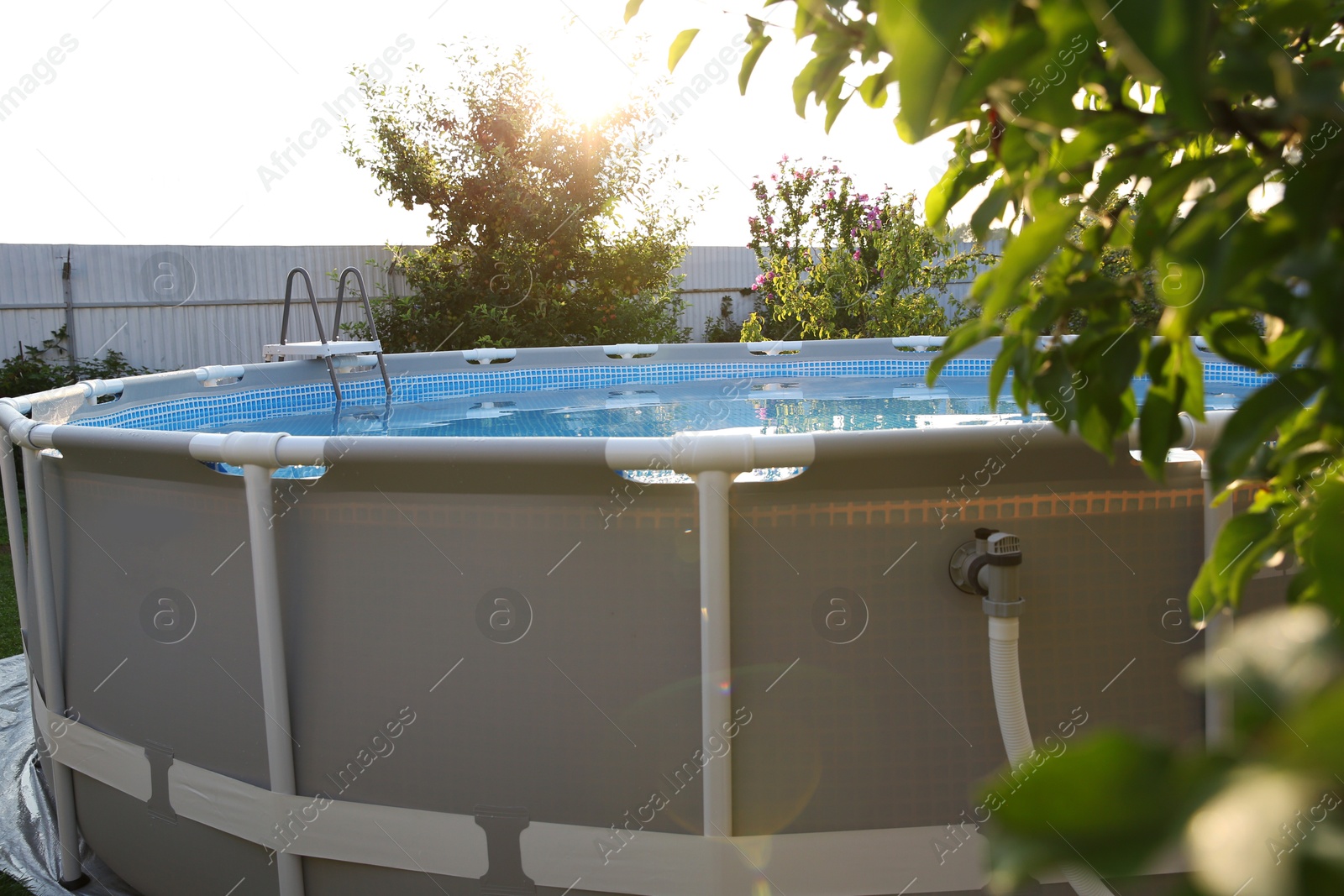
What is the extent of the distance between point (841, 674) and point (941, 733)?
255mm

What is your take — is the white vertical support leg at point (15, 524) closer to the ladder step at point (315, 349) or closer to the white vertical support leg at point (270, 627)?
the white vertical support leg at point (270, 627)

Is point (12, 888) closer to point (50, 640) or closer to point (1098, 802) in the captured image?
point (50, 640)

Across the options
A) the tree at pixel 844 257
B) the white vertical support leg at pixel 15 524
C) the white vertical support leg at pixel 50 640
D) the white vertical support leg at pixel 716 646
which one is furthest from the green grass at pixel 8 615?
the tree at pixel 844 257

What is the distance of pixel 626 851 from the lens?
2104mm

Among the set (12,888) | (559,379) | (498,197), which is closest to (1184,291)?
(12,888)

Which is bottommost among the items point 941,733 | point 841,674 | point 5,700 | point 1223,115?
point 5,700

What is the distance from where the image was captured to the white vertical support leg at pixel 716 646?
1973 mm

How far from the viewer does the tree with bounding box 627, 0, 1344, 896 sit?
301 mm

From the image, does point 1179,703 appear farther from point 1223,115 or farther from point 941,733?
point 1223,115

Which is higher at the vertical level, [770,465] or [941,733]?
[770,465]

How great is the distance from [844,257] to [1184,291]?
1002 centimetres

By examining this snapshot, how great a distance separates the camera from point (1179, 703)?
214cm

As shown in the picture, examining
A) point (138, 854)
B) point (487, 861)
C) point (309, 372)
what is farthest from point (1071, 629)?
point (309, 372)

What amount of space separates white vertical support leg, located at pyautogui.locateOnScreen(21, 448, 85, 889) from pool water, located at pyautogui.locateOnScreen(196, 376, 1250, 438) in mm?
3085
